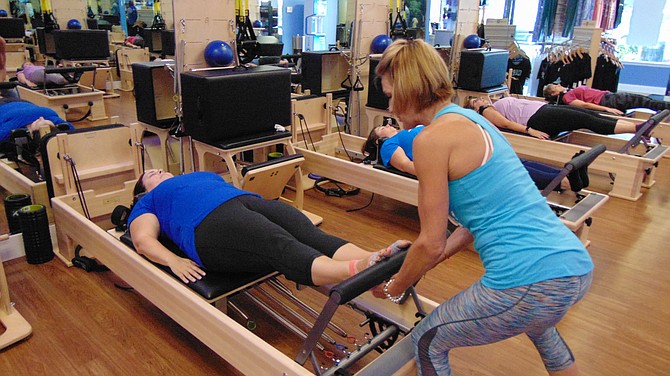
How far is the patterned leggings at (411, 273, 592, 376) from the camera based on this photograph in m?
1.18

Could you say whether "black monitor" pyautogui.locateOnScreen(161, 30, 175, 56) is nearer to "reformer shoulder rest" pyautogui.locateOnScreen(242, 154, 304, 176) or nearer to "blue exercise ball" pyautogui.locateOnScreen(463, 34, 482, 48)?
"blue exercise ball" pyautogui.locateOnScreen(463, 34, 482, 48)

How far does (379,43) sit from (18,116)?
2943 millimetres

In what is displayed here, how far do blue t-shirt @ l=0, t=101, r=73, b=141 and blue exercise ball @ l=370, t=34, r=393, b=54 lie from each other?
2.65m

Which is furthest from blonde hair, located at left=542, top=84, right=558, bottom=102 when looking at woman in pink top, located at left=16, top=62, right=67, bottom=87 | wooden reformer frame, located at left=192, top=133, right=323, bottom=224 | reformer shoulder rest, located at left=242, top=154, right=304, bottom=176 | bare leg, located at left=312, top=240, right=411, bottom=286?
woman in pink top, located at left=16, top=62, right=67, bottom=87

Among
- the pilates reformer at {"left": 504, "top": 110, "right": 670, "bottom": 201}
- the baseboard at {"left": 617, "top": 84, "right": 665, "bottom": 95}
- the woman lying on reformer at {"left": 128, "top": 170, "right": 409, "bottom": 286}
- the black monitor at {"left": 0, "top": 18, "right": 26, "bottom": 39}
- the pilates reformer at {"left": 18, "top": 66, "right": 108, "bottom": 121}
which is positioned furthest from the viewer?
the black monitor at {"left": 0, "top": 18, "right": 26, "bottom": 39}

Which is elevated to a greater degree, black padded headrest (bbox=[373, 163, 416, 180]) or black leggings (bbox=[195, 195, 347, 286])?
black leggings (bbox=[195, 195, 347, 286])

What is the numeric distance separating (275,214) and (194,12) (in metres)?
1.87

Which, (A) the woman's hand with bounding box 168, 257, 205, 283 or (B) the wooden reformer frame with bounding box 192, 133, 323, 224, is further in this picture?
(B) the wooden reformer frame with bounding box 192, 133, 323, 224

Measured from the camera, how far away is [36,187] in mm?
2900

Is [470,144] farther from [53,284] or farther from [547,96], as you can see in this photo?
[547,96]

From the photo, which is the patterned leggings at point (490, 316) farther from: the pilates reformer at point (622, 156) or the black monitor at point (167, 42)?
the black monitor at point (167, 42)

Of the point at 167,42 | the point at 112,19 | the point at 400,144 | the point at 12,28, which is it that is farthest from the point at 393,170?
the point at 112,19

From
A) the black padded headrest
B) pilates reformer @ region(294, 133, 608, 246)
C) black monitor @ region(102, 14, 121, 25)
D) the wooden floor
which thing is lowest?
the wooden floor

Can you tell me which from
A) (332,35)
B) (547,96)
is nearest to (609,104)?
(547,96)
